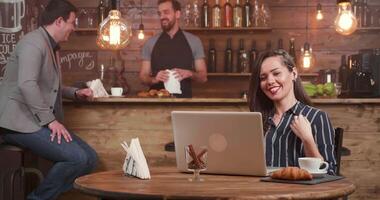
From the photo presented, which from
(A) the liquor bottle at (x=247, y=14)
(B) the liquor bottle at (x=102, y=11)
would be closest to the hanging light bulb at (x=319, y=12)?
(A) the liquor bottle at (x=247, y=14)

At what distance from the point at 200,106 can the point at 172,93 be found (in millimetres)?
824

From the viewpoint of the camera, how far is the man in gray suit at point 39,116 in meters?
4.02

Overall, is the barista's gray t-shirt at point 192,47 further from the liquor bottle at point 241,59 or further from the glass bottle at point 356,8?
the glass bottle at point 356,8

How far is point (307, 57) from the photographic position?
6.45m

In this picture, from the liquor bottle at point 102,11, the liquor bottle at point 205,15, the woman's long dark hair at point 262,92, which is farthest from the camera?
the liquor bottle at point 102,11

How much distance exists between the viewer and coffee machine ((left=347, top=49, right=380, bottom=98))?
4883 mm

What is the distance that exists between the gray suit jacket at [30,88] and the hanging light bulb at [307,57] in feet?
9.95

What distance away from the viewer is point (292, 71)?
9.07 feet

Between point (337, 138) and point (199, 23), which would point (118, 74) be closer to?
point (199, 23)

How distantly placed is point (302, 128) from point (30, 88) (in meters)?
2.06

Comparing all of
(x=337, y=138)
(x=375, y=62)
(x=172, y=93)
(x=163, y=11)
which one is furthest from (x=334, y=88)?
(x=163, y=11)

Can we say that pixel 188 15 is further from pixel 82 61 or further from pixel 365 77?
pixel 365 77

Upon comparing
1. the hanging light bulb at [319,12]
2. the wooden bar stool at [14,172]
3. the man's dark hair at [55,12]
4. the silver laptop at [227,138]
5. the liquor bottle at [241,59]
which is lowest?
the wooden bar stool at [14,172]

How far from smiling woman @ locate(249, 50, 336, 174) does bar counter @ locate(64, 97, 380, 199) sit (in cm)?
161
